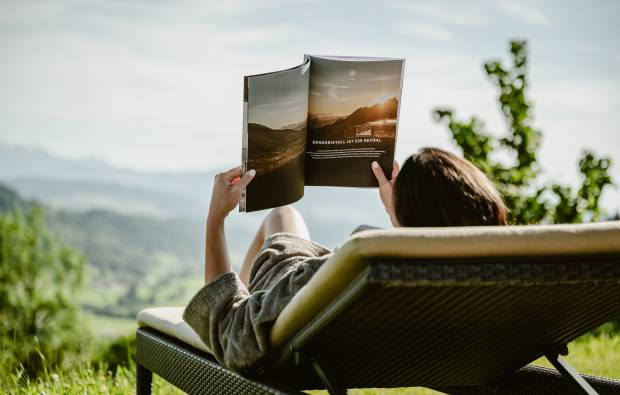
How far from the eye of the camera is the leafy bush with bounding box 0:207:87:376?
1294 inches

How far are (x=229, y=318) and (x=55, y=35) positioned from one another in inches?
3778

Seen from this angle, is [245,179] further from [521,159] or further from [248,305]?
[521,159]

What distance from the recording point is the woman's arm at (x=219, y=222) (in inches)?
82.3

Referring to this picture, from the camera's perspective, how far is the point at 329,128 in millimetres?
2498

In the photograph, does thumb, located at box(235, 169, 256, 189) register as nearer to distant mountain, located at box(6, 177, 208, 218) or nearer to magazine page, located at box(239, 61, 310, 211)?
magazine page, located at box(239, 61, 310, 211)

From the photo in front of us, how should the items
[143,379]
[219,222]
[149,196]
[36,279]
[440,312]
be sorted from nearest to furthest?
1. [440,312]
2. [219,222]
3. [143,379]
4. [36,279]
5. [149,196]

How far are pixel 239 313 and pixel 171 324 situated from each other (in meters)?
0.60

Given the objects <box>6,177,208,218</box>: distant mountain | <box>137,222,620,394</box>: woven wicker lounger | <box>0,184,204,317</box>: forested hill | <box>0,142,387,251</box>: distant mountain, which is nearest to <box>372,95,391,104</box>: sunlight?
<box>137,222,620,394</box>: woven wicker lounger

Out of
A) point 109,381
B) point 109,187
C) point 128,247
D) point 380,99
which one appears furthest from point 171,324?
point 109,187

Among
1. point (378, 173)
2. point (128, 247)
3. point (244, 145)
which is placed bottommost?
point (128, 247)

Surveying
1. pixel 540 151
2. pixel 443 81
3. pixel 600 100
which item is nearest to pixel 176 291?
pixel 443 81

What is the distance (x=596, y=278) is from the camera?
1495 mm

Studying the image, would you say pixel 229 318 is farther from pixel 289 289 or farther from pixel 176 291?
pixel 176 291

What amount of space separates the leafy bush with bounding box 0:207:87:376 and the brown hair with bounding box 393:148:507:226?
32.2 meters
